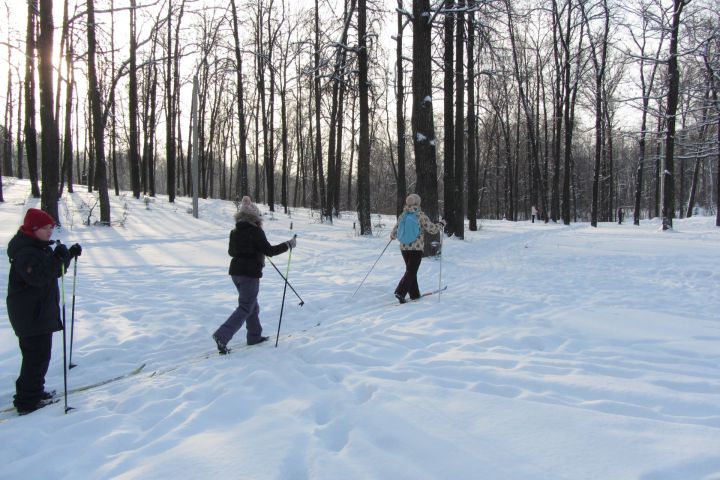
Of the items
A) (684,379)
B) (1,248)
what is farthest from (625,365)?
(1,248)

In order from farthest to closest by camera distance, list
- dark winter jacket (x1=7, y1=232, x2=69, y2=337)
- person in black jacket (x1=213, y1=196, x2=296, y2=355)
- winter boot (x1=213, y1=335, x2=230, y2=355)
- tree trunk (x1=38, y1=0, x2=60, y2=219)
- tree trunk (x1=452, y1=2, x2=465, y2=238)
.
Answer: tree trunk (x1=452, y1=2, x2=465, y2=238), tree trunk (x1=38, y1=0, x2=60, y2=219), person in black jacket (x1=213, y1=196, x2=296, y2=355), winter boot (x1=213, y1=335, x2=230, y2=355), dark winter jacket (x1=7, y1=232, x2=69, y2=337)

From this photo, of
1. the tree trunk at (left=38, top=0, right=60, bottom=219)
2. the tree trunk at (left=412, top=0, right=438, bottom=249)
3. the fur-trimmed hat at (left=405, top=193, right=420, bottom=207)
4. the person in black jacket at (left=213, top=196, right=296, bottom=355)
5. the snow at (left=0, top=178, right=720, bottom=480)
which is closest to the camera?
the snow at (left=0, top=178, right=720, bottom=480)

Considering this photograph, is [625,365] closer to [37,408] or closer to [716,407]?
[716,407]

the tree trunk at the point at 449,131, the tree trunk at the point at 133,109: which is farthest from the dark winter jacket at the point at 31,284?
the tree trunk at the point at 133,109

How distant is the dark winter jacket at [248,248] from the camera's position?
5320 mm

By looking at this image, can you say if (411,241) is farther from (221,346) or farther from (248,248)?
(221,346)

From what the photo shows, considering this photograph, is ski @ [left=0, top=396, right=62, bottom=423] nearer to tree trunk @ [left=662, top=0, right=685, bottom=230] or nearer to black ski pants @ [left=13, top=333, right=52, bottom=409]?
black ski pants @ [left=13, top=333, right=52, bottom=409]

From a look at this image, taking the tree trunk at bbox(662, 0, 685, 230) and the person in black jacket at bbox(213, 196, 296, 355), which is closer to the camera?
the person in black jacket at bbox(213, 196, 296, 355)

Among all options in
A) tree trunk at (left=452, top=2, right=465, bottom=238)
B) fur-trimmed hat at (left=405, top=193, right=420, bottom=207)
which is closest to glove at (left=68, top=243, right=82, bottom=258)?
fur-trimmed hat at (left=405, top=193, right=420, bottom=207)

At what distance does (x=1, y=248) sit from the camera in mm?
10445

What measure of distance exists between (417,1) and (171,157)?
1928 cm

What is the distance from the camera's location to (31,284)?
3.77 metres

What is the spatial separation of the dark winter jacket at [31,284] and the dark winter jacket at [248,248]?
184 cm

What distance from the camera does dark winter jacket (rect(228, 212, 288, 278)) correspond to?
17.5 ft
